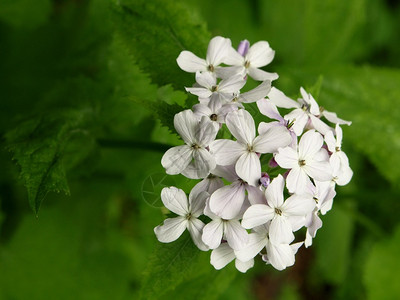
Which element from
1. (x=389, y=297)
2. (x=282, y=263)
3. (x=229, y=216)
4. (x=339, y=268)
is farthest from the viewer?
(x=339, y=268)

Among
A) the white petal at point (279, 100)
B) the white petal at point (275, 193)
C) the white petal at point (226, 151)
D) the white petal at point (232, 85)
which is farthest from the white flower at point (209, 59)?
the white petal at point (275, 193)

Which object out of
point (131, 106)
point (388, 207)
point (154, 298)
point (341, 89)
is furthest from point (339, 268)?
point (154, 298)

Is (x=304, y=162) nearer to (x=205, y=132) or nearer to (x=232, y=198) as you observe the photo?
(x=232, y=198)

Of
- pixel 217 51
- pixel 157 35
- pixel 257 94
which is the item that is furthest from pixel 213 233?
pixel 157 35

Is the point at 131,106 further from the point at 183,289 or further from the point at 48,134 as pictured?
the point at 183,289

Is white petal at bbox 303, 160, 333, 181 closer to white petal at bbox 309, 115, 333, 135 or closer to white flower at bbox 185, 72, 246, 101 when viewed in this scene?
white petal at bbox 309, 115, 333, 135

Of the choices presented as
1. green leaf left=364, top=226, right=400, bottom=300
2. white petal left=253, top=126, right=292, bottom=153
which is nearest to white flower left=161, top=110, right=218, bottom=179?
white petal left=253, top=126, right=292, bottom=153
